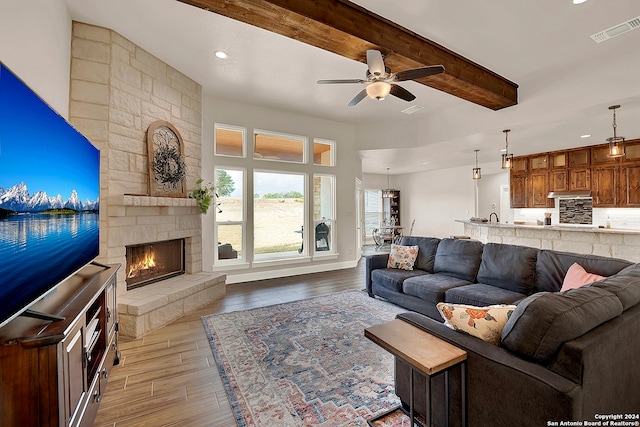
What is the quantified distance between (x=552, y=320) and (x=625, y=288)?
754 mm

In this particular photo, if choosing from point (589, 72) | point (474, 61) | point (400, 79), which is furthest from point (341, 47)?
point (589, 72)

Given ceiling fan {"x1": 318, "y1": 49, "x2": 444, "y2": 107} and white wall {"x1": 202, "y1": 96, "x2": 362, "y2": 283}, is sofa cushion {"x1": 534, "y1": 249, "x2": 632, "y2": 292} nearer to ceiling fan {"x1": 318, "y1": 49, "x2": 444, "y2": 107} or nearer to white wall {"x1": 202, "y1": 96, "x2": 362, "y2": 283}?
ceiling fan {"x1": 318, "y1": 49, "x2": 444, "y2": 107}

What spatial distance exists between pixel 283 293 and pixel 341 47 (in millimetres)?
3458

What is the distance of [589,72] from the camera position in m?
3.64

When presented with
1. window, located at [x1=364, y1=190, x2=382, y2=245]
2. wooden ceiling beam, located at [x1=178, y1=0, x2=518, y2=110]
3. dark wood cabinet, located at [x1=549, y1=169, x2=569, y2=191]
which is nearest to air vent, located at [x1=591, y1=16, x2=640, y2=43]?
wooden ceiling beam, located at [x1=178, y1=0, x2=518, y2=110]

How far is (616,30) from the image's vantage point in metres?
2.90

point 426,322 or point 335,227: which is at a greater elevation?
point 335,227

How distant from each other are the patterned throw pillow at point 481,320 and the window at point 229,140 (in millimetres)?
4583

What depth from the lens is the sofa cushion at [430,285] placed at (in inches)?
130

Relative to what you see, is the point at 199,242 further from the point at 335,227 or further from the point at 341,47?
the point at 341,47

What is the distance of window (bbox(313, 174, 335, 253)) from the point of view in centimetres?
627

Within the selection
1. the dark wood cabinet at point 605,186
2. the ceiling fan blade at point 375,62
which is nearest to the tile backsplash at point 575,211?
the dark wood cabinet at point 605,186

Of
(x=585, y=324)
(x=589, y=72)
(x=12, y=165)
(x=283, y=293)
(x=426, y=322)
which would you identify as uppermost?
(x=589, y=72)

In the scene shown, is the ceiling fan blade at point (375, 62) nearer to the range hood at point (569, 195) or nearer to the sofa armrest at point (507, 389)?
the sofa armrest at point (507, 389)
